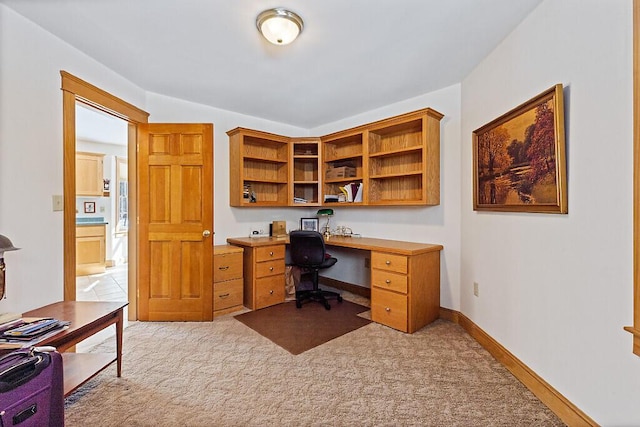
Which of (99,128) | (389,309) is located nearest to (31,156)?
(389,309)

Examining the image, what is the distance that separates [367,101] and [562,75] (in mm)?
2141

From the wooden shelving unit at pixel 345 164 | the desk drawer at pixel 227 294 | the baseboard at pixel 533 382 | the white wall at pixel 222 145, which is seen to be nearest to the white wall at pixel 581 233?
the baseboard at pixel 533 382

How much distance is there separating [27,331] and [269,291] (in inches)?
89.6

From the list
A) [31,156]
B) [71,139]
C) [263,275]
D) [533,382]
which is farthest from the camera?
[263,275]

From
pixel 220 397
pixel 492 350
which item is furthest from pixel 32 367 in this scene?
pixel 492 350

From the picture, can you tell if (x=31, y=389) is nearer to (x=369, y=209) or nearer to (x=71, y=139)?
(x=71, y=139)

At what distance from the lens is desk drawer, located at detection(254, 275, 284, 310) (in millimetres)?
3529

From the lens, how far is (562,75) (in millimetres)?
1723

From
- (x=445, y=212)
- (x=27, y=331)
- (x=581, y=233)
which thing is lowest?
(x=27, y=331)

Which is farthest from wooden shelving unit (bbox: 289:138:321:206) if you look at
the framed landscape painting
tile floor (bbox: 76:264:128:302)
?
tile floor (bbox: 76:264:128:302)

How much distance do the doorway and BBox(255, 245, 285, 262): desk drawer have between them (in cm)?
271

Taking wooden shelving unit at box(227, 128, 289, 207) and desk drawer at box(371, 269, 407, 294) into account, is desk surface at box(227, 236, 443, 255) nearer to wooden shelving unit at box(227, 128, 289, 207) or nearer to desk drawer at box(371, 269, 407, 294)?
desk drawer at box(371, 269, 407, 294)

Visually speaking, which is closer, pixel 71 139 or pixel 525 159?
pixel 525 159

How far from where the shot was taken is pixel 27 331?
1.55m
